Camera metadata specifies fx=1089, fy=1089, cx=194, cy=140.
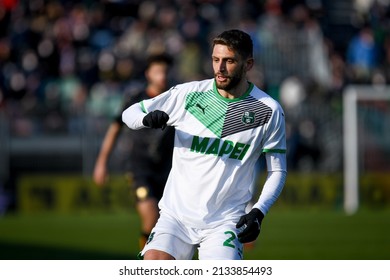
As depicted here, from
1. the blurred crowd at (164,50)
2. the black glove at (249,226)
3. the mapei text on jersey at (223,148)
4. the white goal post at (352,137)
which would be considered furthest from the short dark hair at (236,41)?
the white goal post at (352,137)

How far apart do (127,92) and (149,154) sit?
831 centimetres

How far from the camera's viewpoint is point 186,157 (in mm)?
8109

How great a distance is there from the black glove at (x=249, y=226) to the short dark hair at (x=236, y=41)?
1166 mm

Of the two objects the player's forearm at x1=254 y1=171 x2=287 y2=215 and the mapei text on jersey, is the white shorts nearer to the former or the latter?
the player's forearm at x1=254 y1=171 x2=287 y2=215

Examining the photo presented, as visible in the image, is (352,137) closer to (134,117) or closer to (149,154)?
(149,154)

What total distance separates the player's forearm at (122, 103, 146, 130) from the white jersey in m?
0.05

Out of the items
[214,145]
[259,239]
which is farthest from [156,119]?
[259,239]

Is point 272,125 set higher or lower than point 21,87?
lower

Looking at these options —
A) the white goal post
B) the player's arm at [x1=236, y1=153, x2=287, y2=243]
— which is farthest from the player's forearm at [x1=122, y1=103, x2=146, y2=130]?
the white goal post

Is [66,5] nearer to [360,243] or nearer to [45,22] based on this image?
[45,22]

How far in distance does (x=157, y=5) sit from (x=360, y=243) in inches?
538

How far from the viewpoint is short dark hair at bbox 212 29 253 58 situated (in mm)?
7867

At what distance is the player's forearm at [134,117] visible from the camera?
8.00 meters

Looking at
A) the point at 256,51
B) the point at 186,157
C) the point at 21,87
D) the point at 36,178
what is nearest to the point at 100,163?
the point at 186,157
